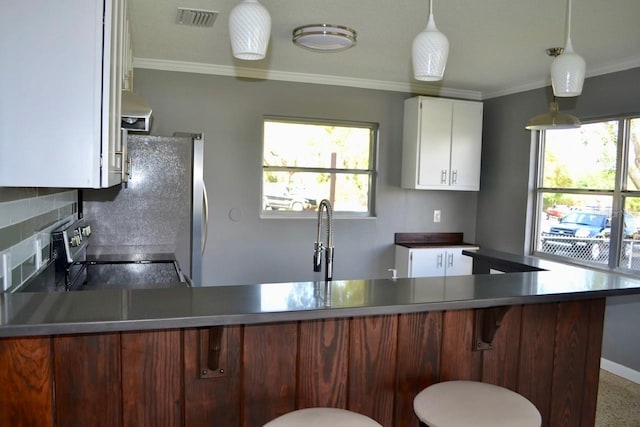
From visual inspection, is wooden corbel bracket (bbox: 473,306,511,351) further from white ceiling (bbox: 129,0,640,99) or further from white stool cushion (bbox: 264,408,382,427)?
white ceiling (bbox: 129,0,640,99)

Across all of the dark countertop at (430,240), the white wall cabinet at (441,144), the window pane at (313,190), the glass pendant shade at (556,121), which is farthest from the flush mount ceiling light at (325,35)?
the dark countertop at (430,240)

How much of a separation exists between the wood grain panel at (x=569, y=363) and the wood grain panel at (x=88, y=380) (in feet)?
5.23

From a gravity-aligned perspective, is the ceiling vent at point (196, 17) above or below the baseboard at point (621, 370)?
above

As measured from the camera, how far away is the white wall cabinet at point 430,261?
469 centimetres

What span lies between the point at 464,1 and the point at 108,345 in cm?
224

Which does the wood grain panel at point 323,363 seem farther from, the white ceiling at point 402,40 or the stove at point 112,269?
the white ceiling at point 402,40

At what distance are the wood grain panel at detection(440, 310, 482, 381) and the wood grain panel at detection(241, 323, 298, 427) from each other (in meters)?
0.55

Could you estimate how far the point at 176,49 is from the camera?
3.71m

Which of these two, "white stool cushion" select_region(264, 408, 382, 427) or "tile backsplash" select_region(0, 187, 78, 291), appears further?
"tile backsplash" select_region(0, 187, 78, 291)

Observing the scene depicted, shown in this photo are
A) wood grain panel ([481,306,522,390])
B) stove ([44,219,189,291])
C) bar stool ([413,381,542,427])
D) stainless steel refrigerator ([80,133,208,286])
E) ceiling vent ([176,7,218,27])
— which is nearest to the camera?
bar stool ([413,381,542,427])

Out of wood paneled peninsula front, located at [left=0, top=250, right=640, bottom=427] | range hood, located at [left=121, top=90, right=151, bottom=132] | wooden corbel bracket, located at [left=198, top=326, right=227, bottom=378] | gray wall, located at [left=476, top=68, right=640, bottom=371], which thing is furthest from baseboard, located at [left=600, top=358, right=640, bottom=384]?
range hood, located at [left=121, top=90, right=151, bottom=132]

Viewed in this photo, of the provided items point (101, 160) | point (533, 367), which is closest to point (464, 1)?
point (533, 367)

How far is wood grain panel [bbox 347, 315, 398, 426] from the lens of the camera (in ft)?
5.48

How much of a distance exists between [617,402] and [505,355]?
196cm
